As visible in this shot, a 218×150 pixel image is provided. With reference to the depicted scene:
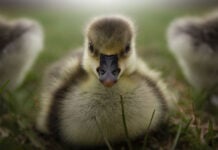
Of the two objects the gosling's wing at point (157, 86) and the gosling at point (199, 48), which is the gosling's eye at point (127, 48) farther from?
the gosling at point (199, 48)

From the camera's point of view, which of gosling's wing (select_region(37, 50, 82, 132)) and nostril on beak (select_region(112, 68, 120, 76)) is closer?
nostril on beak (select_region(112, 68, 120, 76))

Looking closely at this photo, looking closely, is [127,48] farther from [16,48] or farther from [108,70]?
[16,48]

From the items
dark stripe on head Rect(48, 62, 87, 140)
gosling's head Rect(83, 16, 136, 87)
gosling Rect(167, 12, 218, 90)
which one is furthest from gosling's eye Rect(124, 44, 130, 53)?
gosling Rect(167, 12, 218, 90)

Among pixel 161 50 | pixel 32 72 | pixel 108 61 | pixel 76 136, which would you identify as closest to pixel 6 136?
pixel 76 136

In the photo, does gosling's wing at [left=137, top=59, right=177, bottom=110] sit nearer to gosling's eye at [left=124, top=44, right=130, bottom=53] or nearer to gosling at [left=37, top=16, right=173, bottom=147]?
gosling at [left=37, top=16, right=173, bottom=147]

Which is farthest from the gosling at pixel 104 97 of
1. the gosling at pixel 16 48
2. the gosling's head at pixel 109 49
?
the gosling at pixel 16 48

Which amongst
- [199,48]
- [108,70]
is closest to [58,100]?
[108,70]

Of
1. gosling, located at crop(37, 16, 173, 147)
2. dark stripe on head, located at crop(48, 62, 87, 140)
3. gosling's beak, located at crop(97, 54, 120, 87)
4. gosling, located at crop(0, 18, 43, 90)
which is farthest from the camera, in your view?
gosling, located at crop(0, 18, 43, 90)
